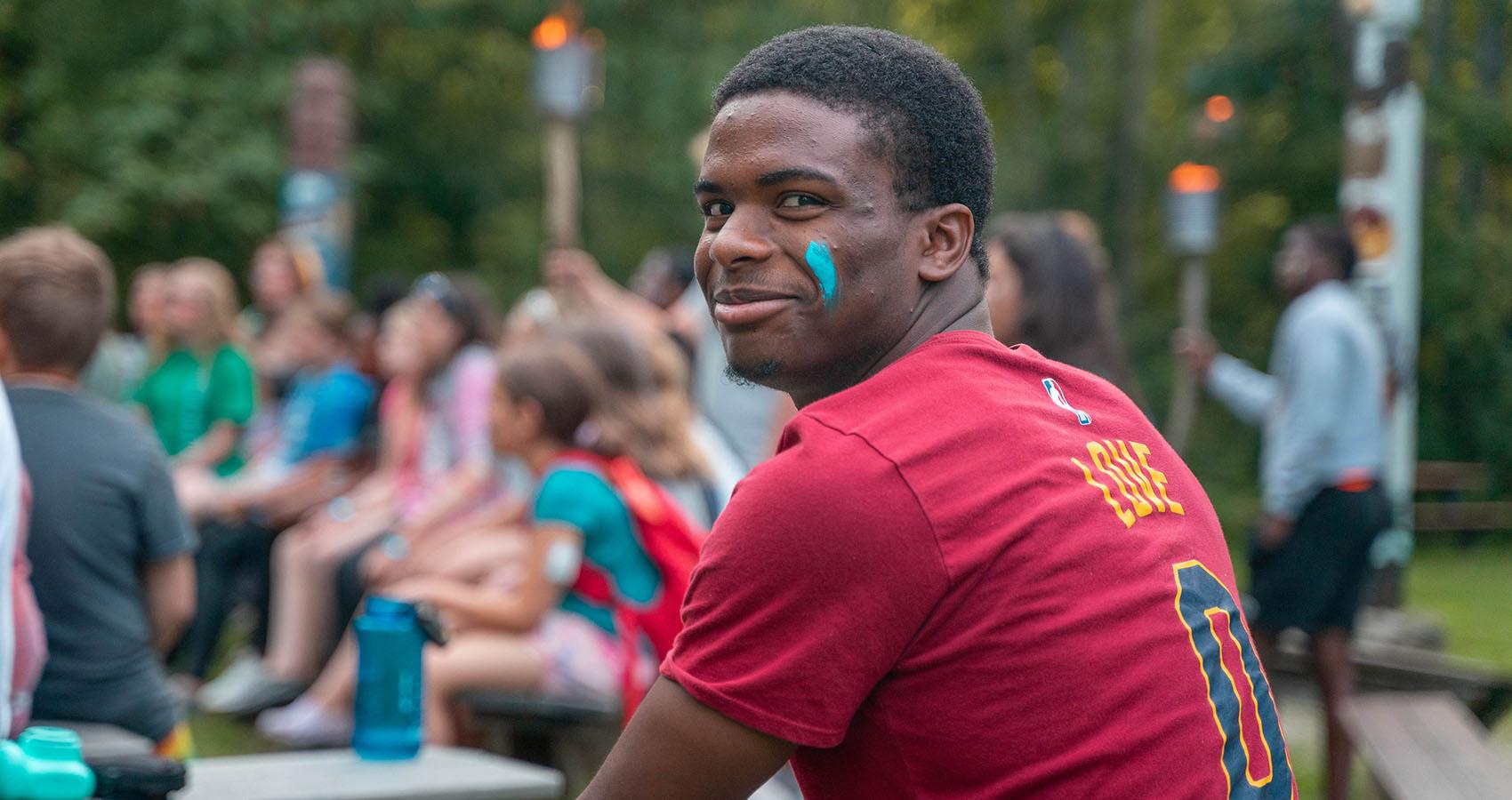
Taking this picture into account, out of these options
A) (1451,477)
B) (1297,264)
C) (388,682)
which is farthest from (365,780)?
(1451,477)

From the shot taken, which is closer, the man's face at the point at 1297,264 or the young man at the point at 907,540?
the young man at the point at 907,540

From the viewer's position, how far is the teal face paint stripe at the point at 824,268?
184 centimetres

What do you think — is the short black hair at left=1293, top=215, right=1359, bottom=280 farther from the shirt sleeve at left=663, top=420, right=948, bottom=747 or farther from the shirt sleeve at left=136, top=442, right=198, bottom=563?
the shirt sleeve at left=663, top=420, right=948, bottom=747

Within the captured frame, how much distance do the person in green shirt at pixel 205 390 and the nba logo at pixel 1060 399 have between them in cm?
765

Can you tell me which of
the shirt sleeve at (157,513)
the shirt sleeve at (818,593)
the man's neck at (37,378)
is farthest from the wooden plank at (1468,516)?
the shirt sleeve at (818,593)

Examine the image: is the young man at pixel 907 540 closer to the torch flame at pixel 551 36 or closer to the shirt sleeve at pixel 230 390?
the torch flame at pixel 551 36

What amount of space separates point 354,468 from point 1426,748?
544 centimetres

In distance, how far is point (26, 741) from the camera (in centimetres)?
254

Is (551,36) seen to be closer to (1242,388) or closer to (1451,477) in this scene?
(1242,388)

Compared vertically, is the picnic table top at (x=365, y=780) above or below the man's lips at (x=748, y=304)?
below

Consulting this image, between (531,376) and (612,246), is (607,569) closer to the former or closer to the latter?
(531,376)

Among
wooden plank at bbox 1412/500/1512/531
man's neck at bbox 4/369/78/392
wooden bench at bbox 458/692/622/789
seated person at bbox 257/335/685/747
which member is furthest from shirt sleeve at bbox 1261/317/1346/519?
wooden plank at bbox 1412/500/1512/531

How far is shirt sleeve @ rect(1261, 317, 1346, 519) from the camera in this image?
6031 millimetres

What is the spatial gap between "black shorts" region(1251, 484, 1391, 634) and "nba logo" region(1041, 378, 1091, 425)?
4.44m
